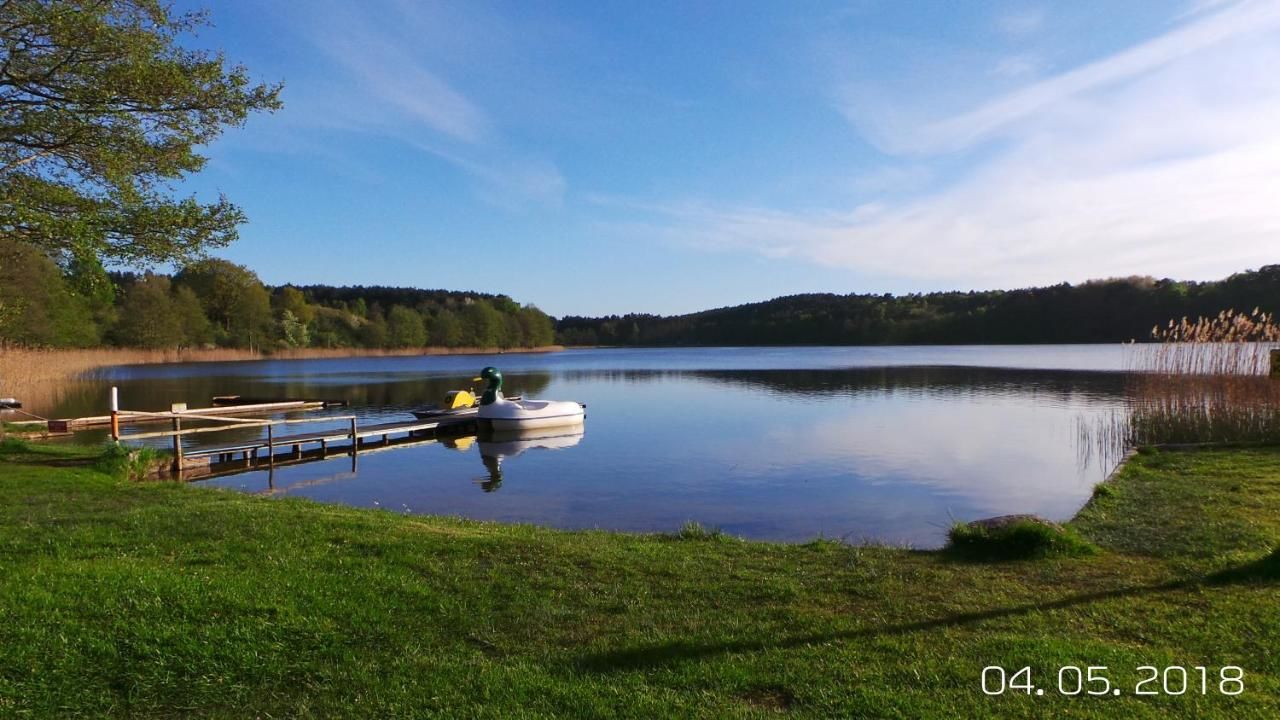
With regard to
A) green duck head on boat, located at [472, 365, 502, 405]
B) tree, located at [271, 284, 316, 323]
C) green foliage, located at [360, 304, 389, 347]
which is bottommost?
green duck head on boat, located at [472, 365, 502, 405]

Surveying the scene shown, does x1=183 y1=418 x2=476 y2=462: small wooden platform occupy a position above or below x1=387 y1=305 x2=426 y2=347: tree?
below

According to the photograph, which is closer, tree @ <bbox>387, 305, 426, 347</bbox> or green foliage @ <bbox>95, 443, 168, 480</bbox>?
green foliage @ <bbox>95, 443, 168, 480</bbox>

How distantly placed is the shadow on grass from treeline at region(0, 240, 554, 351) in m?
16.1

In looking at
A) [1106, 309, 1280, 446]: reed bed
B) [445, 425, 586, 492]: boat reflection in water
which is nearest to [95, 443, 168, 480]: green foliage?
[445, 425, 586, 492]: boat reflection in water

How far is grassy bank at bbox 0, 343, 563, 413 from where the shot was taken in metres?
27.7

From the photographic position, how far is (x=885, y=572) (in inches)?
246

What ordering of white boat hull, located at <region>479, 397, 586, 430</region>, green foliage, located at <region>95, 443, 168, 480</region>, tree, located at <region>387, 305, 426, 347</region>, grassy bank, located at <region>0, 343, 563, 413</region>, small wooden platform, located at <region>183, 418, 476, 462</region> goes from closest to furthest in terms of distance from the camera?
1. green foliage, located at <region>95, 443, 168, 480</region>
2. small wooden platform, located at <region>183, 418, 476, 462</region>
3. white boat hull, located at <region>479, 397, 586, 430</region>
4. grassy bank, located at <region>0, 343, 563, 413</region>
5. tree, located at <region>387, 305, 426, 347</region>

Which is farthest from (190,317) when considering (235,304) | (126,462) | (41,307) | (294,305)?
(126,462)

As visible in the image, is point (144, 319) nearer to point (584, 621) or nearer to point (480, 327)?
point (480, 327)

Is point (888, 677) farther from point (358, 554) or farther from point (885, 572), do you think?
point (358, 554)

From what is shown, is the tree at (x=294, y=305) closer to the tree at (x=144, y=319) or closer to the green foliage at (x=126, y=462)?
the tree at (x=144, y=319)

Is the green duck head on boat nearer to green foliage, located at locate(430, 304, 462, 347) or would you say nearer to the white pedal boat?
→ the white pedal boat

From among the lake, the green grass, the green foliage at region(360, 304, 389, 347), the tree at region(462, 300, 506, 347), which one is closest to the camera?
the green grass

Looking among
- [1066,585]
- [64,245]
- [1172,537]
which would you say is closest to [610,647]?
[1066,585]
